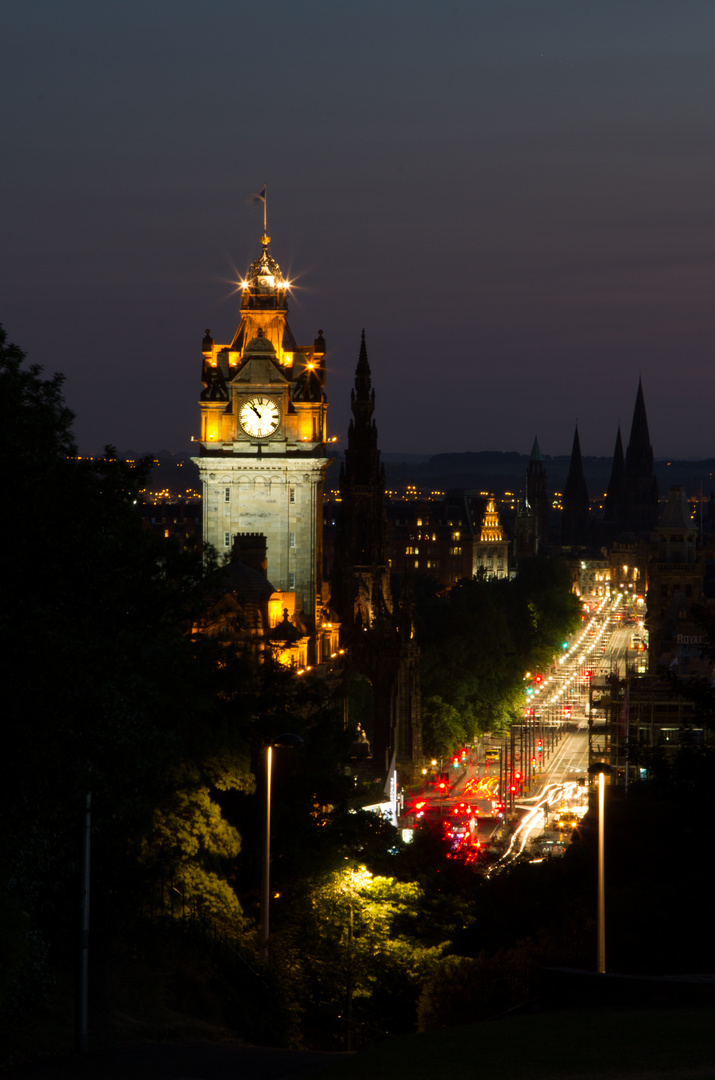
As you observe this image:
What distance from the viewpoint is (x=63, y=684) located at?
86.7 feet

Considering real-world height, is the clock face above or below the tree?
above

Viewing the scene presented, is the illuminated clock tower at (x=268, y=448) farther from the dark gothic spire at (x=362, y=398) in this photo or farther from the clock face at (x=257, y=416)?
the dark gothic spire at (x=362, y=398)

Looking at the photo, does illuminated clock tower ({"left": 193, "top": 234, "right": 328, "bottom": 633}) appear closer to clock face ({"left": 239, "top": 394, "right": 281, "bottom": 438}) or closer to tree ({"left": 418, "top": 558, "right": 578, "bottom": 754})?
clock face ({"left": 239, "top": 394, "right": 281, "bottom": 438})

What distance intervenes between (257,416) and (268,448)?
2.30 meters

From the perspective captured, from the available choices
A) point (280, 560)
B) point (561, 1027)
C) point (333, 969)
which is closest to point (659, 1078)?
point (561, 1027)

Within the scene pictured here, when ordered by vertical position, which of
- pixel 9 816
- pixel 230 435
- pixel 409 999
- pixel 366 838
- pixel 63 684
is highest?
pixel 230 435

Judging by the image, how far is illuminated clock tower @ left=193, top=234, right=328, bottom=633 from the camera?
100812 mm

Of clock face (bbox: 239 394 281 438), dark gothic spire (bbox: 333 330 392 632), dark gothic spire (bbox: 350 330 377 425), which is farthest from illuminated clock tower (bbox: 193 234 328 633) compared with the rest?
dark gothic spire (bbox: 350 330 377 425)

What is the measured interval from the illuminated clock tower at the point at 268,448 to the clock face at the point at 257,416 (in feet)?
0.22

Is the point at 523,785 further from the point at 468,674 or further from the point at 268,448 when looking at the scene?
the point at 268,448

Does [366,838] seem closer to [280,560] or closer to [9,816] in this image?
[9,816]

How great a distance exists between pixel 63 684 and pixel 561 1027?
10.3 metres

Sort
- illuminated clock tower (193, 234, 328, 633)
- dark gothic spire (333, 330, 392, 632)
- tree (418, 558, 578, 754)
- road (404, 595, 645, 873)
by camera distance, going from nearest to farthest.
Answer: road (404, 595, 645, 873) → illuminated clock tower (193, 234, 328, 633) → dark gothic spire (333, 330, 392, 632) → tree (418, 558, 578, 754)

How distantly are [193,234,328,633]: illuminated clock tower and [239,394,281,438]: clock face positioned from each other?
67mm
